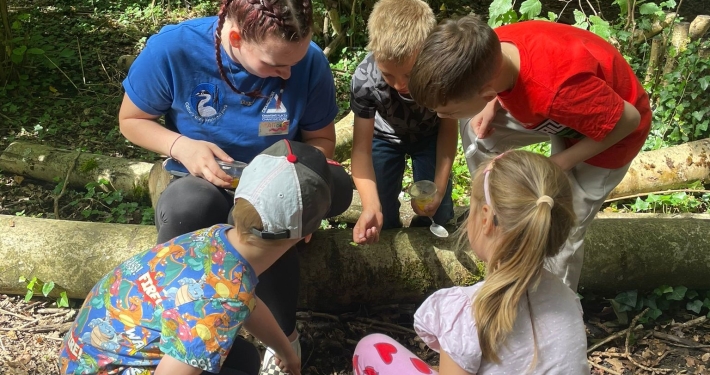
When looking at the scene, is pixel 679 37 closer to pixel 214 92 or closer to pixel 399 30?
pixel 399 30

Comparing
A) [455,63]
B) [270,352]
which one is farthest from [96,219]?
[455,63]

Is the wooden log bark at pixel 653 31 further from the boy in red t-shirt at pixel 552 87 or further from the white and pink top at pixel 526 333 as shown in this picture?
the white and pink top at pixel 526 333

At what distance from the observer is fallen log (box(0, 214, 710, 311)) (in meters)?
2.55

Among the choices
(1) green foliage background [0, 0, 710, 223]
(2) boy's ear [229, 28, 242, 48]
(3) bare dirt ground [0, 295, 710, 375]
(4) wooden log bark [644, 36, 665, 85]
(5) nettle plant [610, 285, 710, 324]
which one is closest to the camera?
(2) boy's ear [229, 28, 242, 48]

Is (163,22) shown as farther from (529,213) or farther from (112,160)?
(529,213)

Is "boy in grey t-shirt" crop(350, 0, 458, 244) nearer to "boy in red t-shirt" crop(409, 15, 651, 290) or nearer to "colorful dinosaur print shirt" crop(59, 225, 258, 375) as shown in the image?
"boy in red t-shirt" crop(409, 15, 651, 290)

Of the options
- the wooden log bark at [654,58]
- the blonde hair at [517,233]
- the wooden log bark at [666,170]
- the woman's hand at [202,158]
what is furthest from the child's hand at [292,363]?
the wooden log bark at [654,58]

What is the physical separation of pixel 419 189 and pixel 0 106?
3.56m

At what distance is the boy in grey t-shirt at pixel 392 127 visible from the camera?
86.4 inches

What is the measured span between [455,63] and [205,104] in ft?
3.04

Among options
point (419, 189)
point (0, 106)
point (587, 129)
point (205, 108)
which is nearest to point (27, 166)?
point (0, 106)

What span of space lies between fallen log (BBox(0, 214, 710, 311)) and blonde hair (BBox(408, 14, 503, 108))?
87cm

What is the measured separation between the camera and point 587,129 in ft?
6.54

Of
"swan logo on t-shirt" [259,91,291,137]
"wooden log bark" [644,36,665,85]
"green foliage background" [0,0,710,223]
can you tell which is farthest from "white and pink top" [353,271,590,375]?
"wooden log bark" [644,36,665,85]
